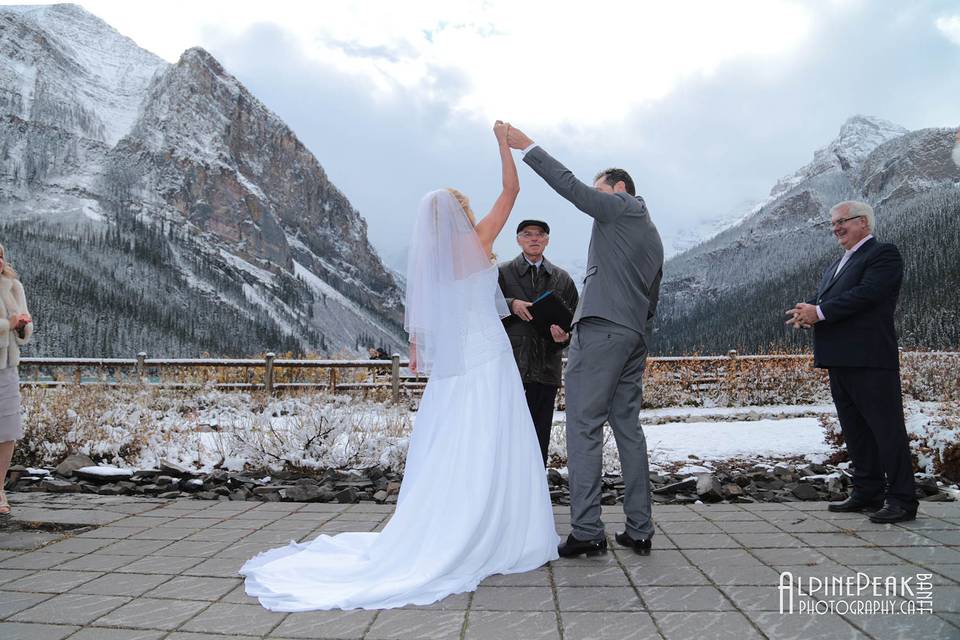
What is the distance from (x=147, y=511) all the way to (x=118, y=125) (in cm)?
23239

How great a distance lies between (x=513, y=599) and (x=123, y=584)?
170 centimetres

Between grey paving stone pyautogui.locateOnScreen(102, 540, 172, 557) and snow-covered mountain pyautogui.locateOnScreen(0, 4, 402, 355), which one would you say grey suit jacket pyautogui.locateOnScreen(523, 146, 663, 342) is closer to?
grey paving stone pyautogui.locateOnScreen(102, 540, 172, 557)

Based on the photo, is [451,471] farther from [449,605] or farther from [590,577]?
[590,577]

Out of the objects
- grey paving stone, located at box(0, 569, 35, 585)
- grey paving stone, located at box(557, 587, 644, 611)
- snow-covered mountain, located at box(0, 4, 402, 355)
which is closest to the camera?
grey paving stone, located at box(557, 587, 644, 611)

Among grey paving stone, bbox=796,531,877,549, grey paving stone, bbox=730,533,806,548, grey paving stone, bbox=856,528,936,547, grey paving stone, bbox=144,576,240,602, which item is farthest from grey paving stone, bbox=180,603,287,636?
grey paving stone, bbox=856,528,936,547

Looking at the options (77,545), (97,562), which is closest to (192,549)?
(97,562)

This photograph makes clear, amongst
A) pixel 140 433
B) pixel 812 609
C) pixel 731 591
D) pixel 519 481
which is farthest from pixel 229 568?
pixel 140 433

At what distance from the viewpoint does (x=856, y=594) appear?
2.51 meters

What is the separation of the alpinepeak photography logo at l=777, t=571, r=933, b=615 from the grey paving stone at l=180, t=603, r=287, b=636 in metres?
1.91

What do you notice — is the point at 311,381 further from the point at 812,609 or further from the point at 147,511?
the point at 812,609

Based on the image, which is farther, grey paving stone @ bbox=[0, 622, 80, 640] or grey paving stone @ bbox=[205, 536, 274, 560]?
grey paving stone @ bbox=[205, 536, 274, 560]

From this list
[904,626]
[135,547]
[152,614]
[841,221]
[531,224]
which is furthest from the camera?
[531,224]

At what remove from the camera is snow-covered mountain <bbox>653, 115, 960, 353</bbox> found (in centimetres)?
4791

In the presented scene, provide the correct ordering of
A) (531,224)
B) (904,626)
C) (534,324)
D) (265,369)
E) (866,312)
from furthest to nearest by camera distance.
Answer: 1. (265,369)
2. (531,224)
3. (534,324)
4. (866,312)
5. (904,626)
